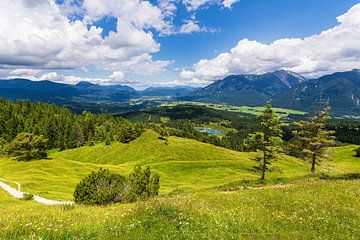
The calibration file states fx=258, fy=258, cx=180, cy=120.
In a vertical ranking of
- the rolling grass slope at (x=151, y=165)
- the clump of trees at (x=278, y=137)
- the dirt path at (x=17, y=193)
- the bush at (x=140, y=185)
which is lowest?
the rolling grass slope at (x=151, y=165)

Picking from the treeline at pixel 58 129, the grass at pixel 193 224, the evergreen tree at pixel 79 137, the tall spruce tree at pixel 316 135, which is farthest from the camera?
the evergreen tree at pixel 79 137

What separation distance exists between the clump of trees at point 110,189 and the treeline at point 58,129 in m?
103

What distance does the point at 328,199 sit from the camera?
50.8 ft

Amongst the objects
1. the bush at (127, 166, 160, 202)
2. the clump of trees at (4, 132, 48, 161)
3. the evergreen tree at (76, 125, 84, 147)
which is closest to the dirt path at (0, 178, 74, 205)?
the bush at (127, 166, 160, 202)

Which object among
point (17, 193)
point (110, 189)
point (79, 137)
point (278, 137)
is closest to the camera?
point (110, 189)

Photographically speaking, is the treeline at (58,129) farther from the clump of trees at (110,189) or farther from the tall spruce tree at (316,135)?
the clump of trees at (110,189)

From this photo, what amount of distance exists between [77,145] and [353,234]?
5844 inches

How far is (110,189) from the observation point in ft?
88.1

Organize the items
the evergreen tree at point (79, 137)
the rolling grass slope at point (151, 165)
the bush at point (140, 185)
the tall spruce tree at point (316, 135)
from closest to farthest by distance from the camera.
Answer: the bush at point (140, 185)
the tall spruce tree at point (316, 135)
the rolling grass slope at point (151, 165)
the evergreen tree at point (79, 137)

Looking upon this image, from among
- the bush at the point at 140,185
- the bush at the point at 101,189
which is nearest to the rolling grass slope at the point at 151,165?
the bush at the point at 140,185

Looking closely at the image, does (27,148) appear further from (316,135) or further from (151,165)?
(316,135)

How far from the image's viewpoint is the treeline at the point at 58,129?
5367 inches

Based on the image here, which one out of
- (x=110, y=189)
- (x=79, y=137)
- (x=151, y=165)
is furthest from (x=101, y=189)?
(x=79, y=137)

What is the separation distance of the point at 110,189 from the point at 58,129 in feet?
440
